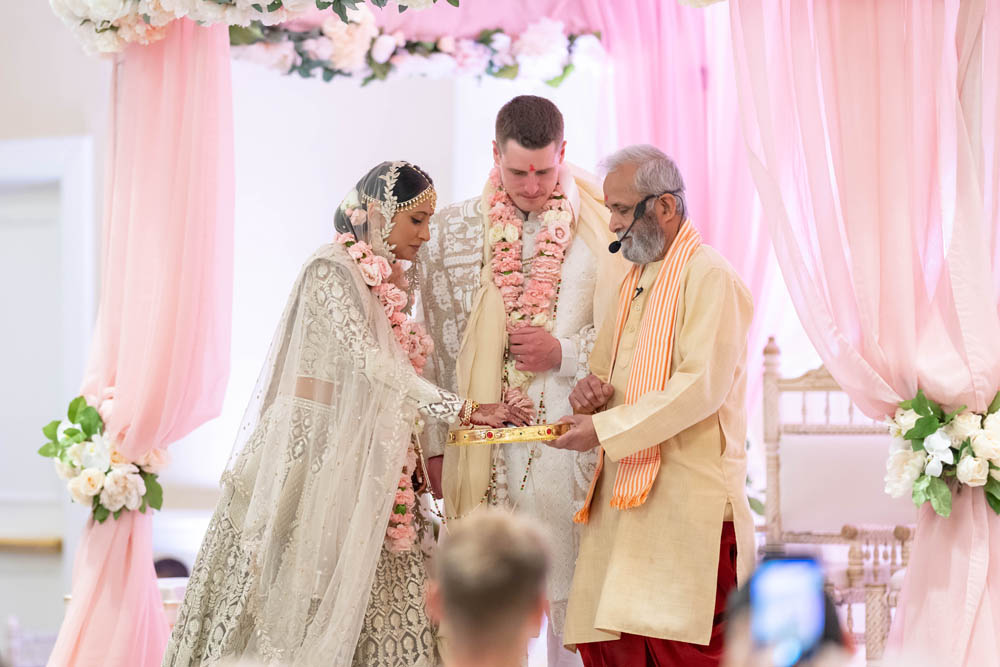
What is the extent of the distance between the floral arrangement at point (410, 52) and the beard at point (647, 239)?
7.11ft

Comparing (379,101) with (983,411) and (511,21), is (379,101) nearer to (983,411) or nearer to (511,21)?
(511,21)

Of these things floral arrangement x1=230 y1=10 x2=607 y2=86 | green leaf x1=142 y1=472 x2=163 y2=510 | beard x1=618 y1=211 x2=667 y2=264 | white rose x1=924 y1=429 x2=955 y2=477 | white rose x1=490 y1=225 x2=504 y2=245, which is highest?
floral arrangement x1=230 y1=10 x2=607 y2=86

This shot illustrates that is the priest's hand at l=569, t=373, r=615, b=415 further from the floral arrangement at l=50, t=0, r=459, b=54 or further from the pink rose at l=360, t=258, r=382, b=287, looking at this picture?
the floral arrangement at l=50, t=0, r=459, b=54

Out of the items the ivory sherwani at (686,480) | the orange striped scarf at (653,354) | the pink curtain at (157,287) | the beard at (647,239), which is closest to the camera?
the ivory sherwani at (686,480)

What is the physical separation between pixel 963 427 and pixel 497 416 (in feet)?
4.66

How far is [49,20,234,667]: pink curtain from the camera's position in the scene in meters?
4.30

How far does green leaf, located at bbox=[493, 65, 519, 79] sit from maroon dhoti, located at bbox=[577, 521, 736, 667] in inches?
115

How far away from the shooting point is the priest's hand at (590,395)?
368 cm

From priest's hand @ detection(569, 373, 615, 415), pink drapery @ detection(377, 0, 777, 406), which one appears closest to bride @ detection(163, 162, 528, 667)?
priest's hand @ detection(569, 373, 615, 415)

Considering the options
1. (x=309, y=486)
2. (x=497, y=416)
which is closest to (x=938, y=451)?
(x=497, y=416)

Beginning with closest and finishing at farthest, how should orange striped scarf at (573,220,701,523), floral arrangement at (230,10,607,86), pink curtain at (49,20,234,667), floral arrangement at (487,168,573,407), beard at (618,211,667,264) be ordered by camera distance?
orange striped scarf at (573,220,701,523), beard at (618,211,667,264), floral arrangement at (487,168,573,407), pink curtain at (49,20,234,667), floral arrangement at (230,10,607,86)

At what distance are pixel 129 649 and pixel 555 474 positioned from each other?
1.71m

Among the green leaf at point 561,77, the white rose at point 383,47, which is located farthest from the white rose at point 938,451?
the white rose at point 383,47

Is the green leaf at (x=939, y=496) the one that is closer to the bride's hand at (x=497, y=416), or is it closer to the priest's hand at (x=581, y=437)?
the priest's hand at (x=581, y=437)
